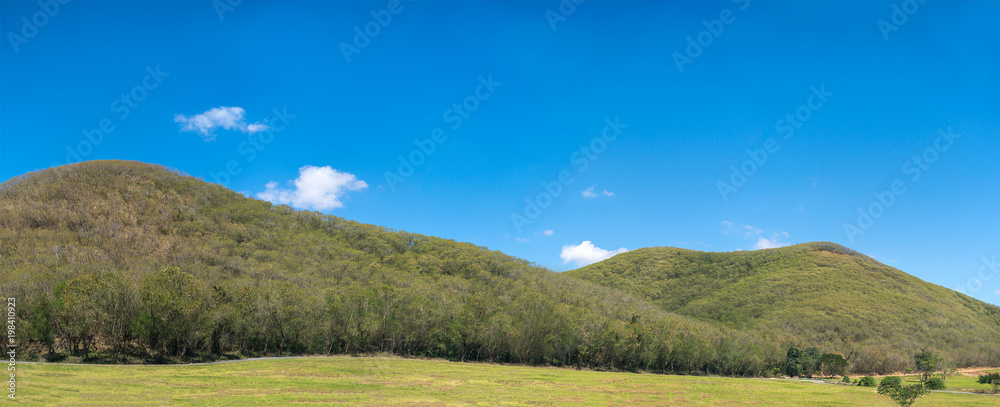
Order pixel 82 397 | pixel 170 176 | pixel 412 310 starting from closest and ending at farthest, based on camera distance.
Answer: pixel 82 397 < pixel 412 310 < pixel 170 176

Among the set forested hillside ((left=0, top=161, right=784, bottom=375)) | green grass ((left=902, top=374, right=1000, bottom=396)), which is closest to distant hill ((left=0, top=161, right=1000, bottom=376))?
forested hillside ((left=0, top=161, right=784, bottom=375))

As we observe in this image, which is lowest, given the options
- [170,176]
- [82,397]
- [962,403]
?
Result: [962,403]

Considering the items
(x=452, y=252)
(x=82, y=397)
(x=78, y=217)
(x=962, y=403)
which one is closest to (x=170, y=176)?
(x=78, y=217)

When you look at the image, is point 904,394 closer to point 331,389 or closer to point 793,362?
point 331,389

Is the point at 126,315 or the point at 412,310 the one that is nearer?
the point at 126,315

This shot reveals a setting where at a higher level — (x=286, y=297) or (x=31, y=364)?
(x=286, y=297)

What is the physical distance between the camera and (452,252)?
144 m

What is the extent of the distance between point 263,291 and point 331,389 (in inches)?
1608

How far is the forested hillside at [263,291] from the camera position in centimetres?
5341

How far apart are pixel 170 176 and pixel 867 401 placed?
166m

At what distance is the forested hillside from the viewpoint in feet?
175

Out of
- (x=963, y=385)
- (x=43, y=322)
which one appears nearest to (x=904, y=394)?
(x=43, y=322)

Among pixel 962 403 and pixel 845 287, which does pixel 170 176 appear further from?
pixel 845 287

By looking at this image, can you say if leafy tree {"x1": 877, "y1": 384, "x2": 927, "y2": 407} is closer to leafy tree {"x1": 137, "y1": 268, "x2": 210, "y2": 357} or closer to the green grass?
the green grass
